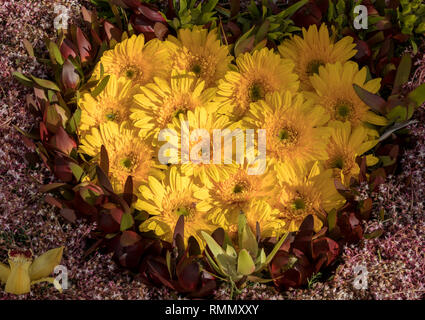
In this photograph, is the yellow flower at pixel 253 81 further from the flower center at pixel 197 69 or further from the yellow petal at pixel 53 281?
the yellow petal at pixel 53 281

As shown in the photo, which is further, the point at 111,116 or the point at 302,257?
the point at 111,116

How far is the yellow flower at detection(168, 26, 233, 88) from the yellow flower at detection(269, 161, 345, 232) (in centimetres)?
27

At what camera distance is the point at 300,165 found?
3.89 feet

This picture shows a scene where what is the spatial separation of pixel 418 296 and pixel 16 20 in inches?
42.5

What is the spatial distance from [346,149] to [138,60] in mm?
513

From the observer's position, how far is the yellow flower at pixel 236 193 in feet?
3.84

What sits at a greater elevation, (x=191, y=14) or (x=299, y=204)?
(x=191, y=14)

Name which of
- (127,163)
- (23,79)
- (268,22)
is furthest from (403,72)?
(23,79)

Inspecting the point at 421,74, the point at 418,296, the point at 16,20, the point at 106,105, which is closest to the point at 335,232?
the point at 418,296

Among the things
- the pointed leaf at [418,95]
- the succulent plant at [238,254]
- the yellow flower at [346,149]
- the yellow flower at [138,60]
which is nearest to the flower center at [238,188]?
the succulent plant at [238,254]

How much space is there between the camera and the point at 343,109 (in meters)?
1.24

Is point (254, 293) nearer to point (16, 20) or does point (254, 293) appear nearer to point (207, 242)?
point (207, 242)

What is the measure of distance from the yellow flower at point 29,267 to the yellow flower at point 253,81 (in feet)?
1.58

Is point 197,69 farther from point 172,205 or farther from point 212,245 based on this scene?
point 212,245
